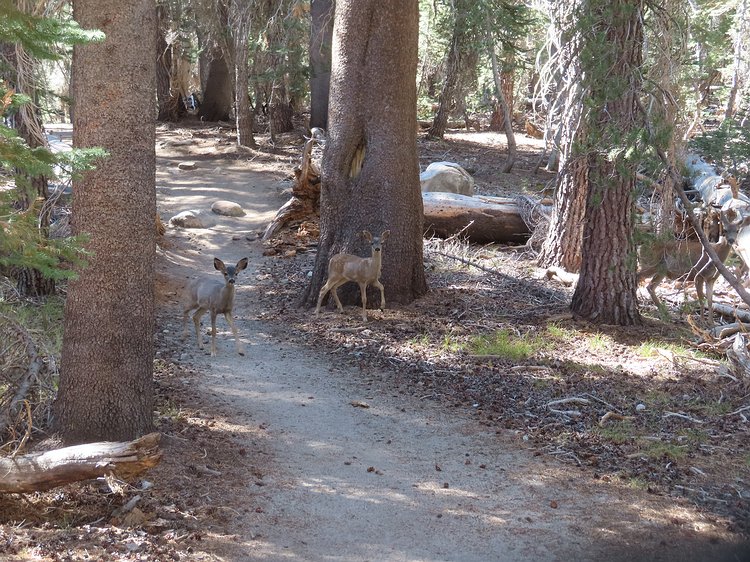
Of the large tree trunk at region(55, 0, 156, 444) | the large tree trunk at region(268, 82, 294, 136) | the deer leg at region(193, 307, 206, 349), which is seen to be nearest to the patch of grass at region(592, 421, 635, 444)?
the large tree trunk at region(55, 0, 156, 444)

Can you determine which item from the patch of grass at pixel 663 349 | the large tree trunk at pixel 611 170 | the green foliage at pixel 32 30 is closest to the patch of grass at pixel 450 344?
the large tree trunk at pixel 611 170

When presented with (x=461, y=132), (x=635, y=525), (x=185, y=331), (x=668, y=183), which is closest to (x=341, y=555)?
(x=635, y=525)

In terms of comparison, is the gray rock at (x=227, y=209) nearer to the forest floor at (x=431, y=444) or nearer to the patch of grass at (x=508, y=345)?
the forest floor at (x=431, y=444)

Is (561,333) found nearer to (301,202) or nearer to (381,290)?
(381,290)

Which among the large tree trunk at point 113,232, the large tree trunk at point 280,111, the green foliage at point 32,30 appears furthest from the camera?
the large tree trunk at point 280,111

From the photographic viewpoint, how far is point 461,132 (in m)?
32.2

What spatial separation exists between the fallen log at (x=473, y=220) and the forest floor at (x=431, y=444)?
2.72 metres

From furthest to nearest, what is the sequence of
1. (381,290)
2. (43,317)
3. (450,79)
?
(450,79), (381,290), (43,317)

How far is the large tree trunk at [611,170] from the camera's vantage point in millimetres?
9484

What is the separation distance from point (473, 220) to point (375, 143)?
191 inches

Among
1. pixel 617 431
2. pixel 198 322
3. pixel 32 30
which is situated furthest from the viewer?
pixel 198 322

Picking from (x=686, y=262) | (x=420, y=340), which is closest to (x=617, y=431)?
(x=420, y=340)

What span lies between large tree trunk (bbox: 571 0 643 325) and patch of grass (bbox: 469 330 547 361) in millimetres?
1112

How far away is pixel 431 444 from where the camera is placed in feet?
25.9
